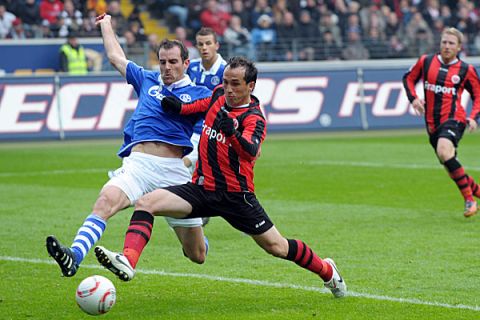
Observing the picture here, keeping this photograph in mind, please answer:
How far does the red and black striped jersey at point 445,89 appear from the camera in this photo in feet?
41.7

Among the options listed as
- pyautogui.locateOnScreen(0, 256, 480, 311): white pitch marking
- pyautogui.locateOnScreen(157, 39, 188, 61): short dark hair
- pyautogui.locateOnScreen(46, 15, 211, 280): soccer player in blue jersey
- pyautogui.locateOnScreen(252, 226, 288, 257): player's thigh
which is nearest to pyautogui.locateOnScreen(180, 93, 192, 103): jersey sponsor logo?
pyautogui.locateOnScreen(46, 15, 211, 280): soccer player in blue jersey

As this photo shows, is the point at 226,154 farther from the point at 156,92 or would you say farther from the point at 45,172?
the point at 45,172

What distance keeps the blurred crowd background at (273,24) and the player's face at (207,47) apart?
48.5ft

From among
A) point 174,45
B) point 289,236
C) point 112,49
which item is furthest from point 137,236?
point 289,236

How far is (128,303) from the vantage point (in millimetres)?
7711

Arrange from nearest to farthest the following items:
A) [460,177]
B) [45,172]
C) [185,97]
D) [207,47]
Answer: [185,97], [207,47], [460,177], [45,172]

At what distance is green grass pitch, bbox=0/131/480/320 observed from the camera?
7.53 meters

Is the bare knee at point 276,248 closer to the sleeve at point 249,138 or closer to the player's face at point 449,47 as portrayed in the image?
the sleeve at point 249,138

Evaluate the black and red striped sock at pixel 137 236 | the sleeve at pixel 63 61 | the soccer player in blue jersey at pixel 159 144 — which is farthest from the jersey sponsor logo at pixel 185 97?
the sleeve at pixel 63 61

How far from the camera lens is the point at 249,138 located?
7.23m

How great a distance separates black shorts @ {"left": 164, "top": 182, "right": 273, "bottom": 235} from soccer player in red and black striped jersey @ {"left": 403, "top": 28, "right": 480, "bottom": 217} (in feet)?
17.7

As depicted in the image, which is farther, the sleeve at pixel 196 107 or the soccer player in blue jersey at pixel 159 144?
the sleeve at pixel 196 107

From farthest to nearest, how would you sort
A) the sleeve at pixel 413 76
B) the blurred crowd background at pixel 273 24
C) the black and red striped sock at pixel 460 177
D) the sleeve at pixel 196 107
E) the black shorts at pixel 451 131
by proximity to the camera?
the blurred crowd background at pixel 273 24, the sleeve at pixel 413 76, the black shorts at pixel 451 131, the black and red striped sock at pixel 460 177, the sleeve at pixel 196 107

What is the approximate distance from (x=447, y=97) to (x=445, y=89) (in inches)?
4.1
